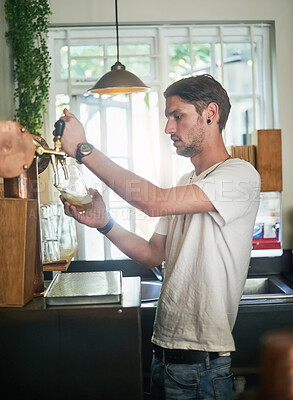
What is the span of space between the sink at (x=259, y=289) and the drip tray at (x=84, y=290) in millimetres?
1276

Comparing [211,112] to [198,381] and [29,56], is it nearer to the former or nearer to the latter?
[198,381]

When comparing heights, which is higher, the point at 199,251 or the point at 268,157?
the point at 268,157

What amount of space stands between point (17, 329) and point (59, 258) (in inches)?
40.0

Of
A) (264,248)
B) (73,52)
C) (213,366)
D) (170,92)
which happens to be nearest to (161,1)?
(73,52)

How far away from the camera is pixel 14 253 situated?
1.33 m

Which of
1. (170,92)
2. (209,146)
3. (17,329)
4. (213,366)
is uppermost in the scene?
(170,92)

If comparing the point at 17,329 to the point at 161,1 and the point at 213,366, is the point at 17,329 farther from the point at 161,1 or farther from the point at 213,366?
the point at 161,1

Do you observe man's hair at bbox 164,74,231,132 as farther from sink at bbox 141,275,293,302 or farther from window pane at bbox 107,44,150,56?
window pane at bbox 107,44,150,56

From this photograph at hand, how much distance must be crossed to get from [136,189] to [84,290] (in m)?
0.31

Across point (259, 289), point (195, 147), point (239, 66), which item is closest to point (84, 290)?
point (195, 147)

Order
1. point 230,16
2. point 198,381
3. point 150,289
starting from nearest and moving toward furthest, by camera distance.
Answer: point 198,381 < point 150,289 < point 230,16

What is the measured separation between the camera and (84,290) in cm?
139

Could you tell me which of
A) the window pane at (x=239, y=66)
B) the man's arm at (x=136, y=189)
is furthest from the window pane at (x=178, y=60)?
the man's arm at (x=136, y=189)

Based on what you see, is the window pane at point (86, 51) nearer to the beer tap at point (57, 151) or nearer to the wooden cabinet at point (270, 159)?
the wooden cabinet at point (270, 159)
